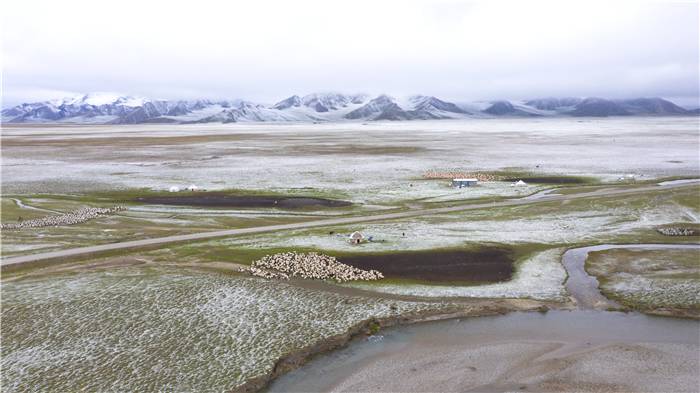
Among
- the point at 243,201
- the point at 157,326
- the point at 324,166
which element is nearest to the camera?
the point at 157,326

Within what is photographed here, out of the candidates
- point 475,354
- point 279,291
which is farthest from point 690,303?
point 279,291

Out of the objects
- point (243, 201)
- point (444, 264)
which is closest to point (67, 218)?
point (243, 201)

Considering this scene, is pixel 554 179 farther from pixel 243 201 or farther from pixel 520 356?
pixel 520 356

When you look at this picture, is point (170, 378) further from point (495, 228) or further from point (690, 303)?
point (495, 228)

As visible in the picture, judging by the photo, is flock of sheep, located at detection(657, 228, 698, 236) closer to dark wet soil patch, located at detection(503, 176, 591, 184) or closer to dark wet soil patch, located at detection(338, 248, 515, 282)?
dark wet soil patch, located at detection(338, 248, 515, 282)

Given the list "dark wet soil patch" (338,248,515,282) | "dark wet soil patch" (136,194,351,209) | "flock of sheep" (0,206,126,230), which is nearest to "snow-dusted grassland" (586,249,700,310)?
"dark wet soil patch" (338,248,515,282)

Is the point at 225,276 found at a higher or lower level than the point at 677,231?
lower

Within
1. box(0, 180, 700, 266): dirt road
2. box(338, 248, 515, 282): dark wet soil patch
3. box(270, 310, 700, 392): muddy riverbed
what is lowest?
box(270, 310, 700, 392): muddy riverbed
